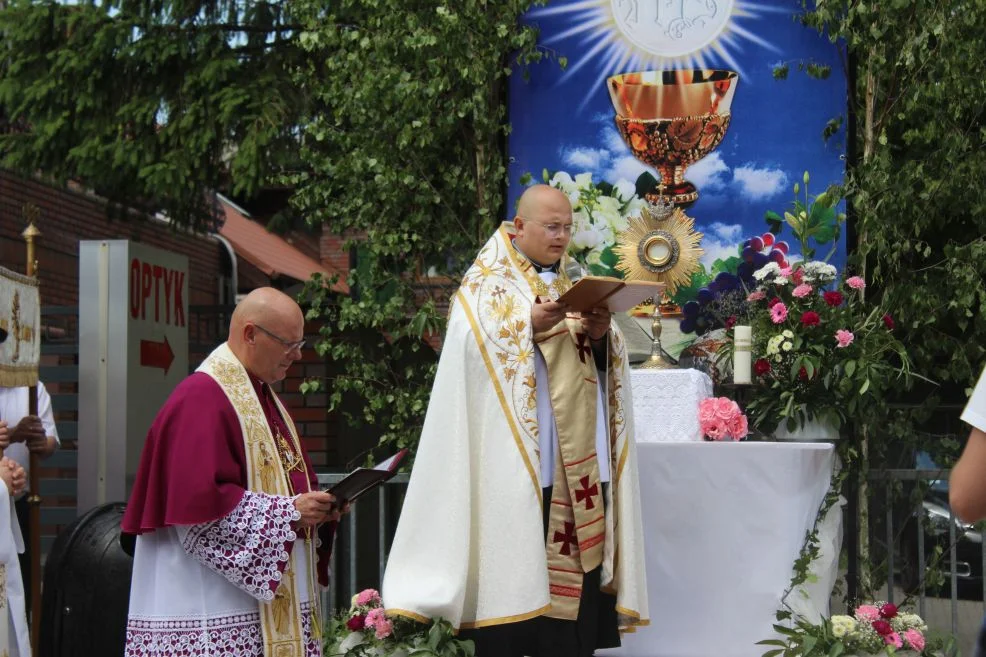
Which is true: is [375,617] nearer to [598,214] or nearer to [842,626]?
[842,626]

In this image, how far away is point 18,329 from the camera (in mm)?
5590

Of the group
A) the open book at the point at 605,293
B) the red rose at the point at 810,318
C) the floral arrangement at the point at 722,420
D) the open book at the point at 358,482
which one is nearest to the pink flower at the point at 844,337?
the red rose at the point at 810,318

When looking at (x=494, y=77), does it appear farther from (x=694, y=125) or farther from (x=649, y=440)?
(x=649, y=440)

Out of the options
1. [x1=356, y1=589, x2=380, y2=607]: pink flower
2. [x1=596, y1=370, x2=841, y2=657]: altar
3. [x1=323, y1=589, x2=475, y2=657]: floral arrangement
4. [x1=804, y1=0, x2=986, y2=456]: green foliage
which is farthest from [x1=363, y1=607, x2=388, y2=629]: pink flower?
[x1=804, y1=0, x2=986, y2=456]: green foliage

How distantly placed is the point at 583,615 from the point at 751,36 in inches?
141

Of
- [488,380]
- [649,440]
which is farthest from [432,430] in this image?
[649,440]

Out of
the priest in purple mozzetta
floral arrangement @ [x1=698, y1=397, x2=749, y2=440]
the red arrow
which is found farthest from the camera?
the red arrow

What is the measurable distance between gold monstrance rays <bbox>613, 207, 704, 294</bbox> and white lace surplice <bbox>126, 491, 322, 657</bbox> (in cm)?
358

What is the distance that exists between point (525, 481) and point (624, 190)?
8.94ft

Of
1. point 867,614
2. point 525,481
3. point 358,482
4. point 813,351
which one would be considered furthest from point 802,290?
point 358,482

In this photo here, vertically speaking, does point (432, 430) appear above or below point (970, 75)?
below

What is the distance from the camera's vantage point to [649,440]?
5715mm

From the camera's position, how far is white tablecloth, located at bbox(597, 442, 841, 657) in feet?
17.8

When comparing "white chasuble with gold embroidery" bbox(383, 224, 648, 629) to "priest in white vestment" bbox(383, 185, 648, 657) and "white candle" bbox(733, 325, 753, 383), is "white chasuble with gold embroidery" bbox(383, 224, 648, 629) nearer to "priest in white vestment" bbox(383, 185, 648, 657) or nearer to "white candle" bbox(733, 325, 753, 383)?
"priest in white vestment" bbox(383, 185, 648, 657)
